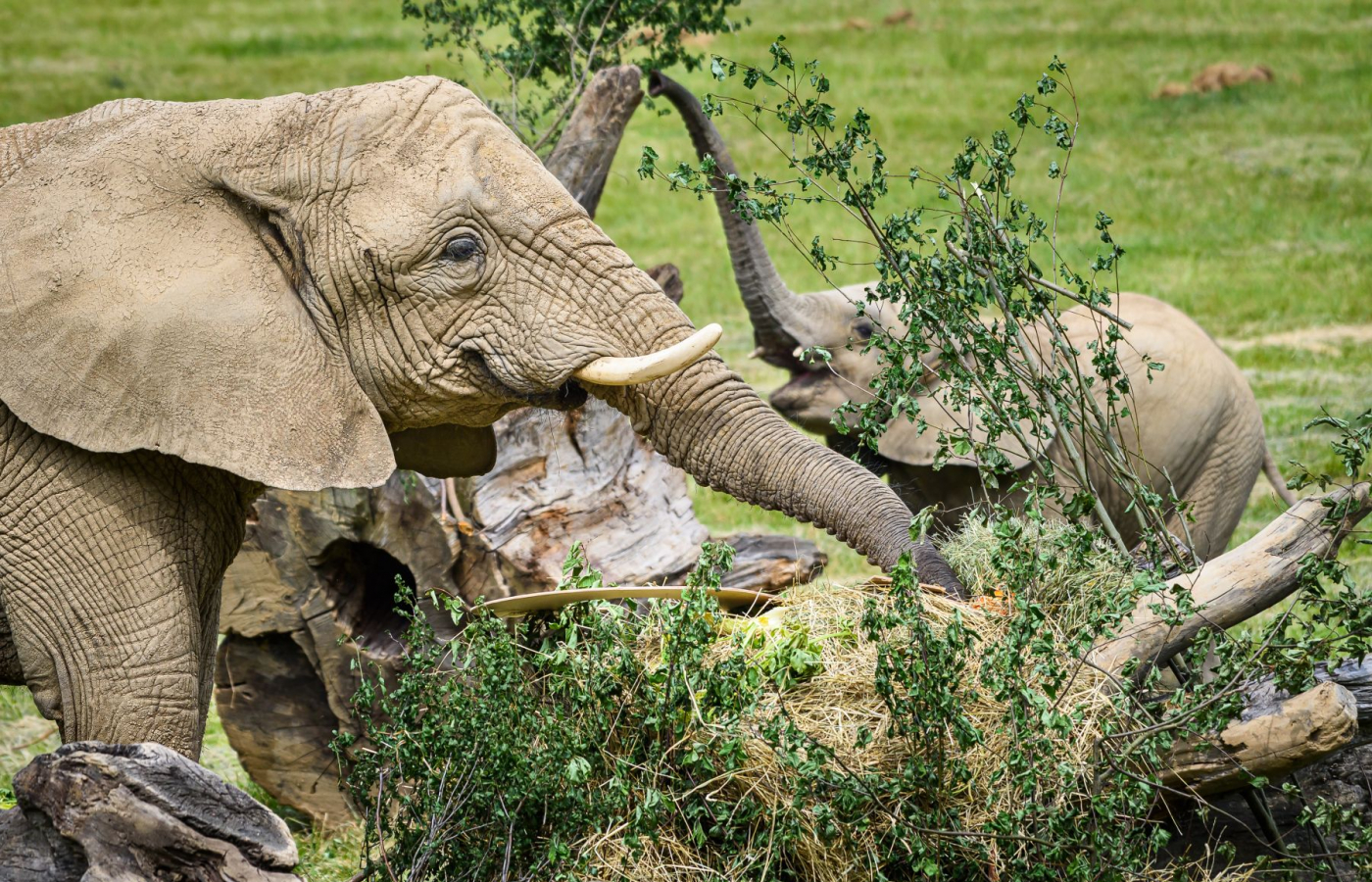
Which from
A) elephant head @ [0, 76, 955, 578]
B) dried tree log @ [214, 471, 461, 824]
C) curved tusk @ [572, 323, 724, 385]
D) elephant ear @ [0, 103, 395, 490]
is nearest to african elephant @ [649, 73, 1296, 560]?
dried tree log @ [214, 471, 461, 824]

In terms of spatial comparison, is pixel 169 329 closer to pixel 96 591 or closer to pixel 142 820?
pixel 96 591

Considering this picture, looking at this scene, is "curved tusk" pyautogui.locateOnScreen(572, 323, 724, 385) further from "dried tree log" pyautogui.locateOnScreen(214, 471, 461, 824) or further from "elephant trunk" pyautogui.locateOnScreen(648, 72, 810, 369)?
"elephant trunk" pyautogui.locateOnScreen(648, 72, 810, 369)

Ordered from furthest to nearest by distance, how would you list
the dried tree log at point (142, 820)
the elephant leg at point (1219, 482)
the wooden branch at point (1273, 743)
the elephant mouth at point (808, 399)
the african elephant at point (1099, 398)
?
1. the elephant mouth at point (808, 399)
2. the elephant leg at point (1219, 482)
3. the african elephant at point (1099, 398)
4. the wooden branch at point (1273, 743)
5. the dried tree log at point (142, 820)

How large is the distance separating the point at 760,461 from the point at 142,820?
1.69 m

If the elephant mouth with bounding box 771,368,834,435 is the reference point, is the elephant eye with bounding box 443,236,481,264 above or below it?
above

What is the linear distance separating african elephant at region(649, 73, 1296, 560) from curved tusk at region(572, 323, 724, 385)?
262 centimetres

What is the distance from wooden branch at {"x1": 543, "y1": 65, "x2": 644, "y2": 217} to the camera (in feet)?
20.3

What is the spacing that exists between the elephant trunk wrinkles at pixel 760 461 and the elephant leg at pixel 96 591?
1108mm

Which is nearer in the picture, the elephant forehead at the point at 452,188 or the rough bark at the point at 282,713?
the elephant forehead at the point at 452,188

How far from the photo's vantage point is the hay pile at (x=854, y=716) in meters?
3.56

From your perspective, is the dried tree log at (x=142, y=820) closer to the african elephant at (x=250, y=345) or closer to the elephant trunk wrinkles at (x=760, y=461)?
the african elephant at (x=250, y=345)

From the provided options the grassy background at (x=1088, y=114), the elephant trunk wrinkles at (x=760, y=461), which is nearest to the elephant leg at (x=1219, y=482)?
the grassy background at (x=1088, y=114)

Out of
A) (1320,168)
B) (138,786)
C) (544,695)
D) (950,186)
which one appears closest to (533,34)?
(950,186)

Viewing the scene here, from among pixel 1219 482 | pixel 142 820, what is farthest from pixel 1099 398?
pixel 142 820
